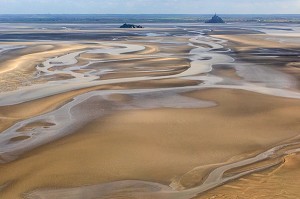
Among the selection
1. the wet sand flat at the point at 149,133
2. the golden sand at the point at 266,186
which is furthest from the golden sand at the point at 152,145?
the golden sand at the point at 266,186

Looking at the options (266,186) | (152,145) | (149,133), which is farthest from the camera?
(149,133)

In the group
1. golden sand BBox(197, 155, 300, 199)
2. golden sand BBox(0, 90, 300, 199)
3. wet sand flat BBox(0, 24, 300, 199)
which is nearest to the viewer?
golden sand BBox(197, 155, 300, 199)

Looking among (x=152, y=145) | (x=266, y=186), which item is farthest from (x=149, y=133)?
(x=266, y=186)

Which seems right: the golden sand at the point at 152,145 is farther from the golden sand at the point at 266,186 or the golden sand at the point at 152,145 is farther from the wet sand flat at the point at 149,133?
the golden sand at the point at 266,186

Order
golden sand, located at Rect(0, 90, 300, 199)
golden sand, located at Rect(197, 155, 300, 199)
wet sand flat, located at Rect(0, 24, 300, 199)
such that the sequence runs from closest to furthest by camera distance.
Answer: golden sand, located at Rect(197, 155, 300, 199)
wet sand flat, located at Rect(0, 24, 300, 199)
golden sand, located at Rect(0, 90, 300, 199)

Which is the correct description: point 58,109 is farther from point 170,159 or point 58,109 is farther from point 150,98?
point 170,159

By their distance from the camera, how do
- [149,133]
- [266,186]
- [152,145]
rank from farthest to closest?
[149,133]
[152,145]
[266,186]

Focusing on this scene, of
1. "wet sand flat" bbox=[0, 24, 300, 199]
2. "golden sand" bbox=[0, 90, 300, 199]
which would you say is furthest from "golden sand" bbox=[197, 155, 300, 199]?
"golden sand" bbox=[0, 90, 300, 199]

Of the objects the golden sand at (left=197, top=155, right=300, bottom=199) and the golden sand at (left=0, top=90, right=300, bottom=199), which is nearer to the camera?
the golden sand at (left=197, top=155, right=300, bottom=199)

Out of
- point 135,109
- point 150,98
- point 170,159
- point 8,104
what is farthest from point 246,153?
point 8,104

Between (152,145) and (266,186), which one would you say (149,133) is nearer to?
(152,145)

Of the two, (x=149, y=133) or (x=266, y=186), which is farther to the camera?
(x=149, y=133)

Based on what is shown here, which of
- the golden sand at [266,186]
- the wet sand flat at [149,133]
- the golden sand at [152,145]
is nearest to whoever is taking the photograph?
the golden sand at [266,186]

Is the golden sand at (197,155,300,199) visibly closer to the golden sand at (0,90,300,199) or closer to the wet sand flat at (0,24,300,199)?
the wet sand flat at (0,24,300,199)
